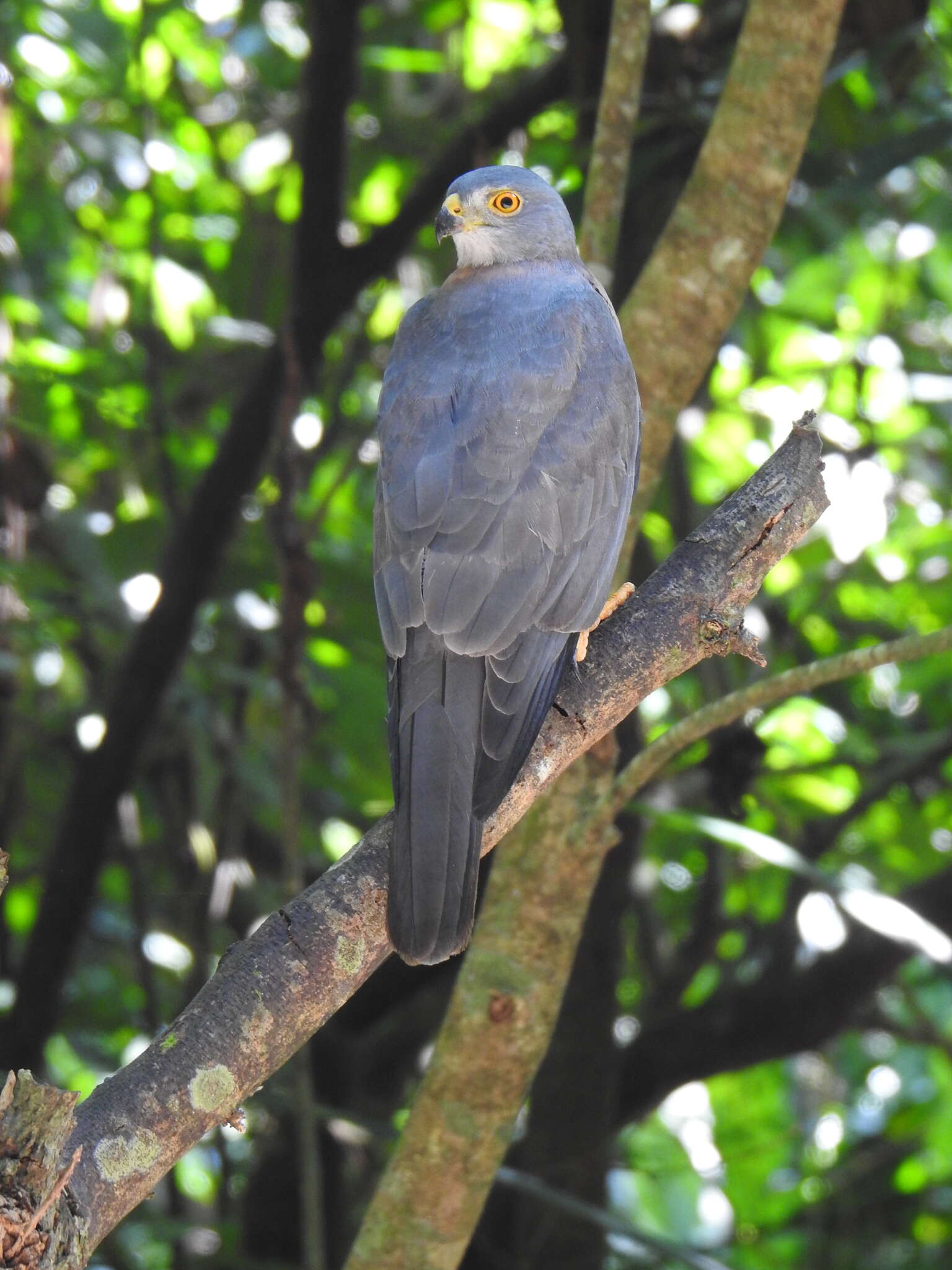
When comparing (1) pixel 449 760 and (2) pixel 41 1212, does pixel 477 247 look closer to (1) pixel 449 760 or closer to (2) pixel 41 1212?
(1) pixel 449 760

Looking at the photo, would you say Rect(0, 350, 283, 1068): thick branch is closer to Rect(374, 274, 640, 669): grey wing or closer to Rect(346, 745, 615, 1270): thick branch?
Rect(374, 274, 640, 669): grey wing

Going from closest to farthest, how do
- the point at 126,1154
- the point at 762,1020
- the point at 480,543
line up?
the point at 126,1154, the point at 480,543, the point at 762,1020

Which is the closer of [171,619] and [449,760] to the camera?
[449,760]

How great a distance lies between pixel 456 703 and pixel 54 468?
3.34m

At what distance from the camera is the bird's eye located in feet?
11.3

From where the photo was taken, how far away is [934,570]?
478 centimetres

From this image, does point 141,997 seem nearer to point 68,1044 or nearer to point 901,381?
point 68,1044

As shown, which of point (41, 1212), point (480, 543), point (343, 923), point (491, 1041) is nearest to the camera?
point (41, 1212)

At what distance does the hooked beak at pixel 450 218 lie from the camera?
11.3 ft

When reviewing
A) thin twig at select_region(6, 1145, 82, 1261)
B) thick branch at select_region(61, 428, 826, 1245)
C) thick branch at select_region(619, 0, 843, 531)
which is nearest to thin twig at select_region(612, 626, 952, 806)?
thick branch at select_region(61, 428, 826, 1245)

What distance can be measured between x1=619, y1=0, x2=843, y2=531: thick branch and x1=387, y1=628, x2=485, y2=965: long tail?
90cm

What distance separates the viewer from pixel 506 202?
3.46 m

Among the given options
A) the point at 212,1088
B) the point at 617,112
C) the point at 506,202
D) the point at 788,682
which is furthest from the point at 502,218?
the point at 212,1088

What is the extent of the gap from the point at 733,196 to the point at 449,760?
1.61 m
